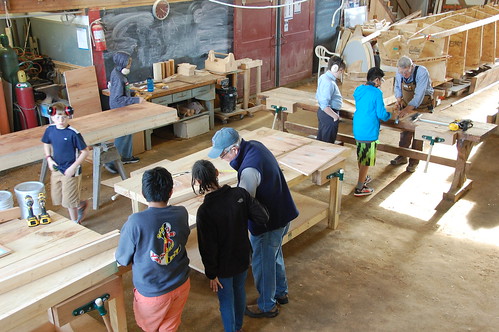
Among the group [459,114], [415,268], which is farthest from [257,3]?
[415,268]

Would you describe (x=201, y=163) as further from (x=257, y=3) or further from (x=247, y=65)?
(x=257, y=3)

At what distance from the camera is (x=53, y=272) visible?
313 centimetres

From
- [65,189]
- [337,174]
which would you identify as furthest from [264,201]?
[65,189]

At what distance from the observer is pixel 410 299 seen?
4.55 meters

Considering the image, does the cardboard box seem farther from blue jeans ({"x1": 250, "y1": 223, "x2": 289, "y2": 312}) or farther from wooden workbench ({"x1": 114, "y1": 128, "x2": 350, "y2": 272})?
blue jeans ({"x1": 250, "y1": 223, "x2": 289, "y2": 312})

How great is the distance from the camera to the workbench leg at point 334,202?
18.0 ft

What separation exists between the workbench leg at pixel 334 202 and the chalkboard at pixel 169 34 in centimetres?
415

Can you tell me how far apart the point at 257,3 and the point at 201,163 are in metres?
7.68

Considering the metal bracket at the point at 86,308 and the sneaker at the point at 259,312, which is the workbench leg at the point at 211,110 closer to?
the sneaker at the point at 259,312

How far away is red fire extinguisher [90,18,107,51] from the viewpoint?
7.33 meters

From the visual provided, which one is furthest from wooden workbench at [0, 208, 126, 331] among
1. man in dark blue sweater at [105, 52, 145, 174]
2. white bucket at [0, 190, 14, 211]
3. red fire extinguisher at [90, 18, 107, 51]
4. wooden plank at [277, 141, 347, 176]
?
red fire extinguisher at [90, 18, 107, 51]

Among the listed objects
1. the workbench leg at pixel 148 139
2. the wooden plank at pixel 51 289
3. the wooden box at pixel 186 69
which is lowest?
the workbench leg at pixel 148 139

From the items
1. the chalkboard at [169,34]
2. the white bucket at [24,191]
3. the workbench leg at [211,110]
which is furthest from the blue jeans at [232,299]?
the workbench leg at [211,110]

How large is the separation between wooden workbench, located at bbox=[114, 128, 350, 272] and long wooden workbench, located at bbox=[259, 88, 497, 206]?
134cm
